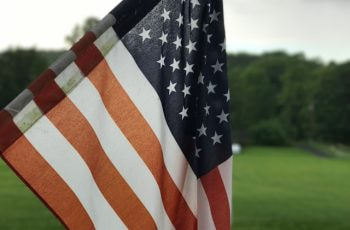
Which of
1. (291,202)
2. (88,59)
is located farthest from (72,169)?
(291,202)

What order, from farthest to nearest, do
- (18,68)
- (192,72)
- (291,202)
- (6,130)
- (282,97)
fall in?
(282,97) < (18,68) < (291,202) < (192,72) < (6,130)

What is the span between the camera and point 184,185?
276cm

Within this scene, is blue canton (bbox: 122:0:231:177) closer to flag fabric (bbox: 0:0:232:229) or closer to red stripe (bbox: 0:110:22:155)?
flag fabric (bbox: 0:0:232:229)

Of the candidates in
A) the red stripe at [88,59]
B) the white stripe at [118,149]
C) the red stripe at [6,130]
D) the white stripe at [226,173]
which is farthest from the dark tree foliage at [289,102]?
the red stripe at [6,130]

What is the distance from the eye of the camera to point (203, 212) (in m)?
2.79

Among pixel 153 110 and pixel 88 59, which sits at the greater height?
pixel 88 59

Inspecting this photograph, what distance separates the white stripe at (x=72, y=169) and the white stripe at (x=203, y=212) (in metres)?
0.37

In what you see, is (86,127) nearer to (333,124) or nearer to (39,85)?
(39,85)

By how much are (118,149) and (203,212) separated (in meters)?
0.50

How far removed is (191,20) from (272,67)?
309 ft

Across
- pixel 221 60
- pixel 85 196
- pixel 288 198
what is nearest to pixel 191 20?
pixel 221 60

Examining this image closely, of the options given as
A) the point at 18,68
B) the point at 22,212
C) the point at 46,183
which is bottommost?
the point at 18,68

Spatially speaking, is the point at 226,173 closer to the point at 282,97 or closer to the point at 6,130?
the point at 6,130

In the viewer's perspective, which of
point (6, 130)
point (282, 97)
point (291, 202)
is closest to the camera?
point (6, 130)
